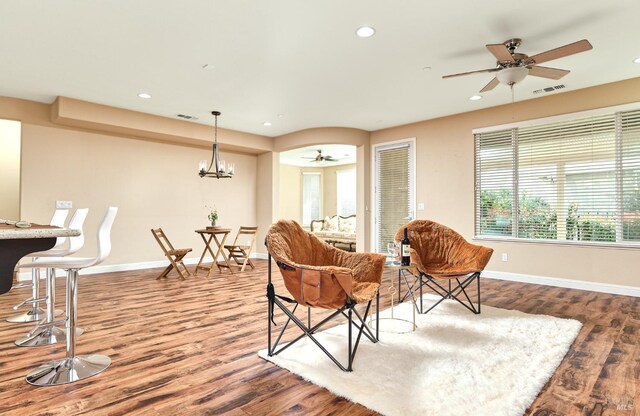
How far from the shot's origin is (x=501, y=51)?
2.90 meters

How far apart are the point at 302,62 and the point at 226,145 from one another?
356cm

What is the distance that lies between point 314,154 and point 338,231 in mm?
2178

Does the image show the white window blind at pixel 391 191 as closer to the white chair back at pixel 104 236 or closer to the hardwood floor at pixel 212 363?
the hardwood floor at pixel 212 363

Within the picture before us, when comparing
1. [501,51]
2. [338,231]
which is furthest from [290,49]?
[338,231]

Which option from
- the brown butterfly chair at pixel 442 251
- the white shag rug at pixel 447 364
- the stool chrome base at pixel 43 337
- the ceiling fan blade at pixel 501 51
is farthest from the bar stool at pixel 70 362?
the ceiling fan blade at pixel 501 51

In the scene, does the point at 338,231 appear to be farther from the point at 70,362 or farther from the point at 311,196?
the point at 70,362

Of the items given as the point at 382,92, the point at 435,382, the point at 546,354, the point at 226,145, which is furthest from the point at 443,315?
the point at 226,145

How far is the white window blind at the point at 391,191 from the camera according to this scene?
20.9 ft

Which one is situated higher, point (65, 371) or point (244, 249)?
point (244, 249)

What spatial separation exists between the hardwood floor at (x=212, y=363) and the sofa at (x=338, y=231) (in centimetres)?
509

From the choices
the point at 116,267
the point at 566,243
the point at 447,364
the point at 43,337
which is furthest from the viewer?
the point at 116,267

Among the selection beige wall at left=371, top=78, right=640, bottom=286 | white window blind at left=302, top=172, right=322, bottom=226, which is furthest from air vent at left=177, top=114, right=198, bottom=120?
white window blind at left=302, top=172, right=322, bottom=226

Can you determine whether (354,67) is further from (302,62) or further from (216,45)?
(216,45)

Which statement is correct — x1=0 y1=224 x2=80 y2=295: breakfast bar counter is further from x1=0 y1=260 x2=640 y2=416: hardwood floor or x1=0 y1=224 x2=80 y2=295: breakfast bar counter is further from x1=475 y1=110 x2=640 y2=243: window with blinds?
x1=475 y1=110 x2=640 y2=243: window with blinds
